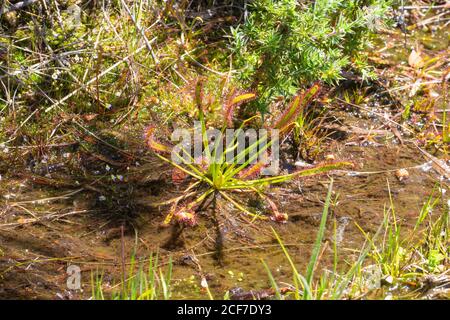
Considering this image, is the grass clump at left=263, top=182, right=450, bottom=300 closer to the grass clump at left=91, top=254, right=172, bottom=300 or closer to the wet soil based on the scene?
the wet soil

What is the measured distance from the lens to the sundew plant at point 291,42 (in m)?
3.19

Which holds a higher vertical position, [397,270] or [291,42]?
[291,42]

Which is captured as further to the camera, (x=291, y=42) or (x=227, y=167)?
(x=227, y=167)

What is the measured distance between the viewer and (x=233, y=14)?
4.29 metres

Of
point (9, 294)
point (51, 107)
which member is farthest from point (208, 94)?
point (9, 294)

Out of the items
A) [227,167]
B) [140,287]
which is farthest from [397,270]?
[140,287]

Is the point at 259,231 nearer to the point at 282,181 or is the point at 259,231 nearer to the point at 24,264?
the point at 282,181

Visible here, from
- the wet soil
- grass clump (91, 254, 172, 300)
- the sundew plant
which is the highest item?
the sundew plant

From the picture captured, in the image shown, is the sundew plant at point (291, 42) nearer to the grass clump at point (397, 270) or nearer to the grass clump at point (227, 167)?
the grass clump at point (227, 167)

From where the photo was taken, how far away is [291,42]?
127 inches

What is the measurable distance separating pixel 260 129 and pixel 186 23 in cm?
110

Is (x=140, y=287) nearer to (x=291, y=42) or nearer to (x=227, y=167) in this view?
(x=227, y=167)

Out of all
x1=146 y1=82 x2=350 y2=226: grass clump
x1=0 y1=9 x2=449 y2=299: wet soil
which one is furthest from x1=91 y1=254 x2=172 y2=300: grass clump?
x1=146 y1=82 x2=350 y2=226: grass clump

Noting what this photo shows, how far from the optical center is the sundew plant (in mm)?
3188
